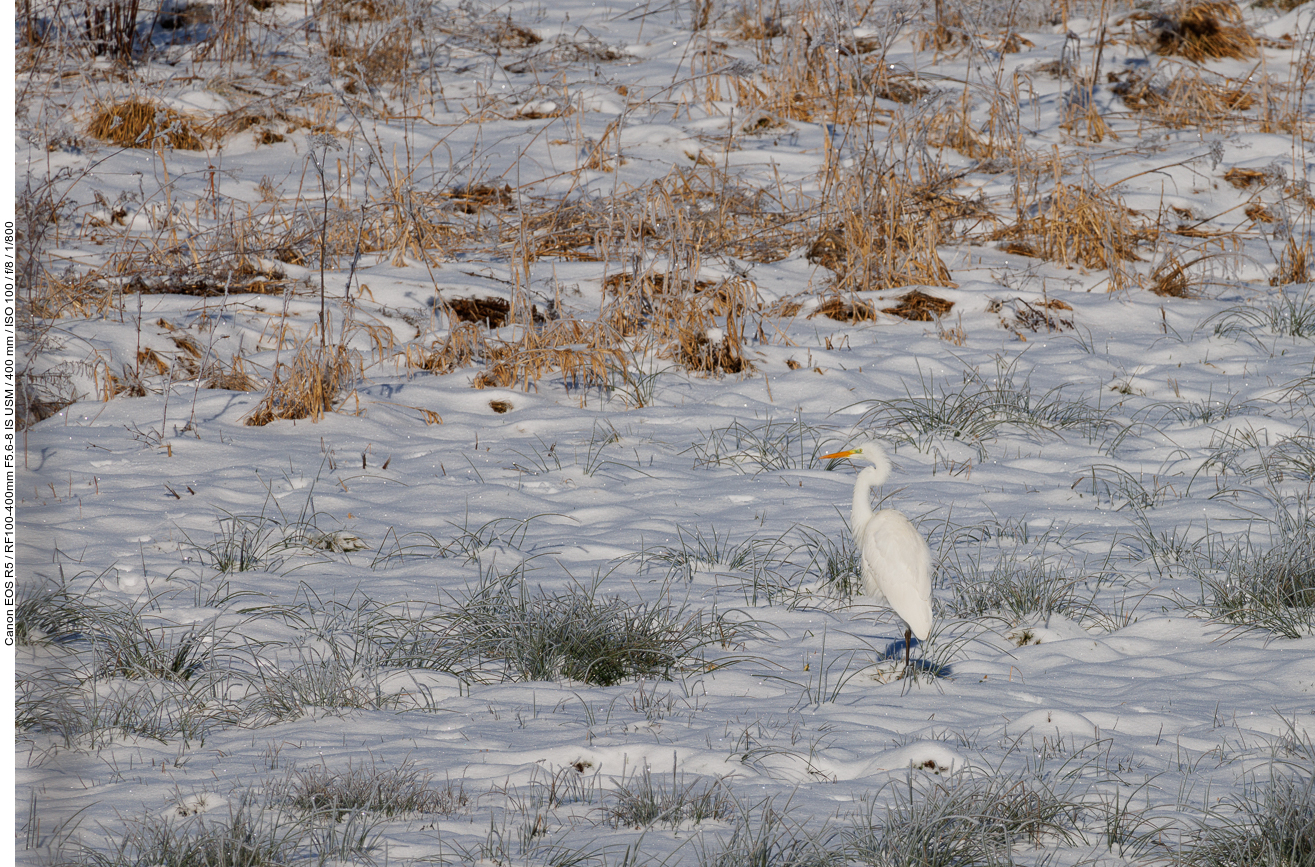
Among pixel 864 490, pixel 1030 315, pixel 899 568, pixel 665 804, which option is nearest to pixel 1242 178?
pixel 1030 315

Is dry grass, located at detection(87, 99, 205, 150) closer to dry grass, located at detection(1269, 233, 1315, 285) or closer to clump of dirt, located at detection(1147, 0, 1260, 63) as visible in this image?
dry grass, located at detection(1269, 233, 1315, 285)

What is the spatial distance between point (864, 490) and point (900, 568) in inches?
17.7

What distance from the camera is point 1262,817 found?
2.27m

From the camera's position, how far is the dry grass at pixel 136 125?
761cm

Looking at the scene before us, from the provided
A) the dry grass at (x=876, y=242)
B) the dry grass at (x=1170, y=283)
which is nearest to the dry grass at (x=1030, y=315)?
the dry grass at (x=876, y=242)

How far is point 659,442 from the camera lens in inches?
202

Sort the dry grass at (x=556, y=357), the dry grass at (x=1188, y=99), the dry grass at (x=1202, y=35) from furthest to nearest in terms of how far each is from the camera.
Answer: the dry grass at (x=1202, y=35)
the dry grass at (x=1188, y=99)
the dry grass at (x=556, y=357)

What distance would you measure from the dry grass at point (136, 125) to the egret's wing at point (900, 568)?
604 cm

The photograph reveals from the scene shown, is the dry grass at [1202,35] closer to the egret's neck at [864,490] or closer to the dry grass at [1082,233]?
the dry grass at [1082,233]

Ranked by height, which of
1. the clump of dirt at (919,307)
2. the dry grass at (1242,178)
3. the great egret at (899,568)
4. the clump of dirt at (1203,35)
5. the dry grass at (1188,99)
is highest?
the clump of dirt at (1203,35)

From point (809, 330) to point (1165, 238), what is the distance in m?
2.57

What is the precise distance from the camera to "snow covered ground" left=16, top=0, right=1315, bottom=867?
2568mm

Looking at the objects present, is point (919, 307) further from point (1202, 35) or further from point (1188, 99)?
point (1202, 35)

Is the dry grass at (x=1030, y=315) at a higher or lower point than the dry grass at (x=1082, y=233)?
lower
